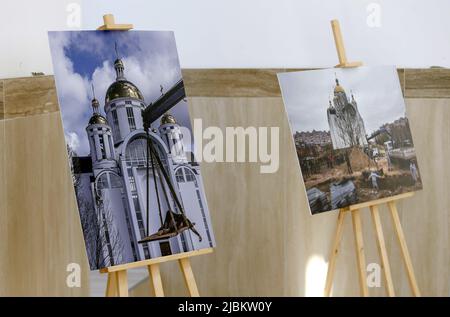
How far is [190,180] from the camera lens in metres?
2.94

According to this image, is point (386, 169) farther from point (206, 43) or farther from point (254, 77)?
point (206, 43)

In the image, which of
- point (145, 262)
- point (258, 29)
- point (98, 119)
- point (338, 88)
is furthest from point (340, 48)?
point (145, 262)

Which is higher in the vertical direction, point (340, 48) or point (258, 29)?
point (258, 29)

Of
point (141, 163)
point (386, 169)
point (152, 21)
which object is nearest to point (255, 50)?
point (152, 21)

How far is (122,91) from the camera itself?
287cm

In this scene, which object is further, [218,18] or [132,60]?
[218,18]

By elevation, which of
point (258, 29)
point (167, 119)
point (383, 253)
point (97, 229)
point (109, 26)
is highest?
point (258, 29)

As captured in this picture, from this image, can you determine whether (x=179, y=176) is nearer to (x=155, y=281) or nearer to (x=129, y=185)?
(x=129, y=185)

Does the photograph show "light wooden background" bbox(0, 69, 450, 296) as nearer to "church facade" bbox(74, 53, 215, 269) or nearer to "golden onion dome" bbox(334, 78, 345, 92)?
→ "golden onion dome" bbox(334, 78, 345, 92)

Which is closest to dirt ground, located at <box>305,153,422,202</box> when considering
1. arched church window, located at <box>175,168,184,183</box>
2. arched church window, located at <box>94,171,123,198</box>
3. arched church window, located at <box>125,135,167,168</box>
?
arched church window, located at <box>175,168,184,183</box>

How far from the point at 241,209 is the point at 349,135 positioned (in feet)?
2.39

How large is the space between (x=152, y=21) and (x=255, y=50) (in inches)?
21.9

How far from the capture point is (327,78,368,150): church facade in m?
3.42

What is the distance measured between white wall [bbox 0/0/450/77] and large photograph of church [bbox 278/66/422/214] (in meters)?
0.40
